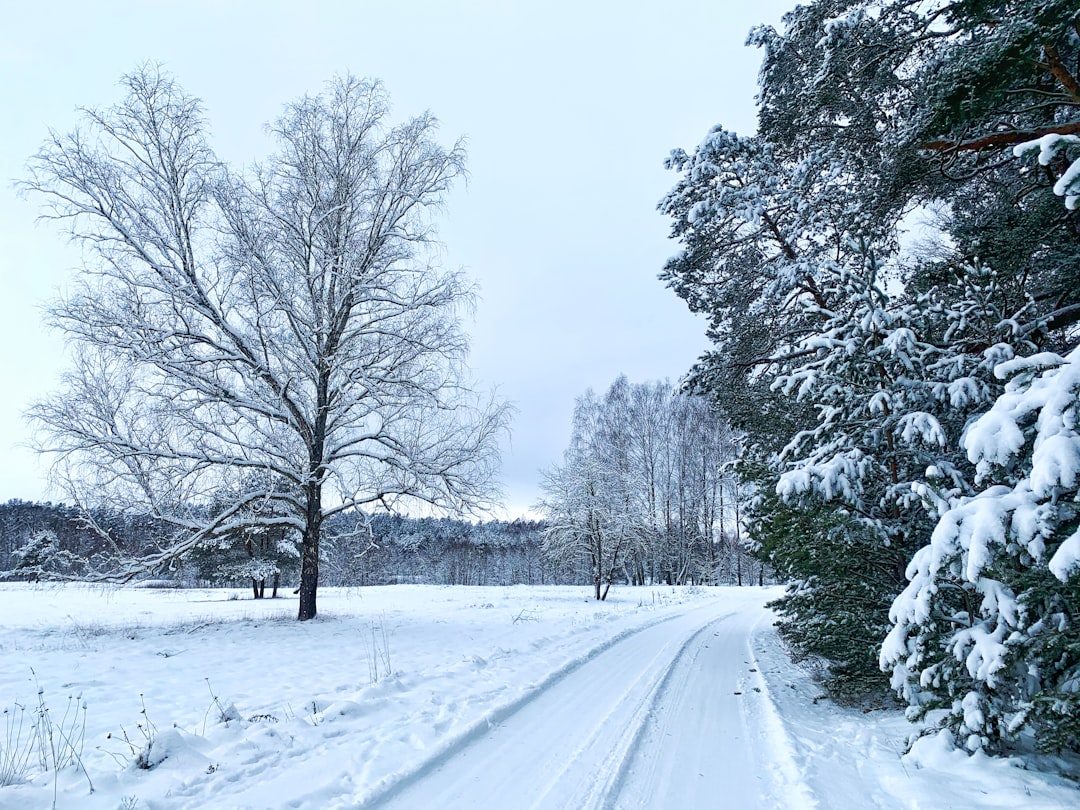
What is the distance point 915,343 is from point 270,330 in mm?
10726

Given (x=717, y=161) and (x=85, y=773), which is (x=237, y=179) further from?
(x=85, y=773)

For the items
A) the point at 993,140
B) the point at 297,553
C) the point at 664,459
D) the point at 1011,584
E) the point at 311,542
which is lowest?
the point at 297,553

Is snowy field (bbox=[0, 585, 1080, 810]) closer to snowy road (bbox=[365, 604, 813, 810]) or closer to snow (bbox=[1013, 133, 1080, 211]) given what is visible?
snowy road (bbox=[365, 604, 813, 810])

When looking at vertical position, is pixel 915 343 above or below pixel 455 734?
above

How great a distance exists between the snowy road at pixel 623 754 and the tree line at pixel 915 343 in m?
1.17

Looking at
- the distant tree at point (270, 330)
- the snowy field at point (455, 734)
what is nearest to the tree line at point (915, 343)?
the snowy field at point (455, 734)

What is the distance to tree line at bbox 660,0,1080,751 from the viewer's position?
9.64ft

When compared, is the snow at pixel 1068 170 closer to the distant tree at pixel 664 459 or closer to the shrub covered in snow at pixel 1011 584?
the shrub covered in snow at pixel 1011 584

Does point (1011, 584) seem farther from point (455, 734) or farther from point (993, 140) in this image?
point (993, 140)

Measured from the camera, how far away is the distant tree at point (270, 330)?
9.20m

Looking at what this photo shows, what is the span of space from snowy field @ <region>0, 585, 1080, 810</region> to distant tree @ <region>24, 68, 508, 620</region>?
3.12 m

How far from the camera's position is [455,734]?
4113mm

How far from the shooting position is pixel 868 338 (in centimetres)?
509

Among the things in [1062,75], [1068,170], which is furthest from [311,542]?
[1062,75]
